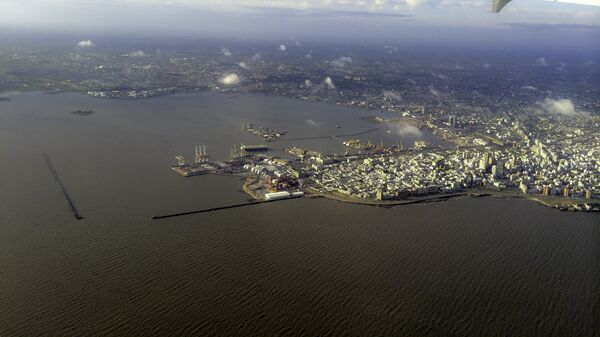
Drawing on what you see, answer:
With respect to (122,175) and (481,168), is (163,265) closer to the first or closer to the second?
(122,175)

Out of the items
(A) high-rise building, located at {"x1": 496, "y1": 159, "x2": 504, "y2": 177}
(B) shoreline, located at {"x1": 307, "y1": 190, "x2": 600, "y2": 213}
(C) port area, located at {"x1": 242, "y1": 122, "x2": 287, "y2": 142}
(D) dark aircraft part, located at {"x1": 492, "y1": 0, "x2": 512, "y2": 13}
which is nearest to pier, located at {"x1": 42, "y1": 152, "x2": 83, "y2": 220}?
(B) shoreline, located at {"x1": 307, "y1": 190, "x2": 600, "y2": 213}

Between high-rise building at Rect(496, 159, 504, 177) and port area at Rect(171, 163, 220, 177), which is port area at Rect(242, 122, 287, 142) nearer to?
port area at Rect(171, 163, 220, 177)

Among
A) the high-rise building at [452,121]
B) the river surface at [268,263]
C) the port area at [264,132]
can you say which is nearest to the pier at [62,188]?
the river surface at [268,263]

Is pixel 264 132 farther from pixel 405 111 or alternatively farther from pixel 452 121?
pixel 405 111

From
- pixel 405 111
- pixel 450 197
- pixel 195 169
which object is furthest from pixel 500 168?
pixel 405 111

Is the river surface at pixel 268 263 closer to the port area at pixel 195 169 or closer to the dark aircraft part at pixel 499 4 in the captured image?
the port area at pixel 195 169

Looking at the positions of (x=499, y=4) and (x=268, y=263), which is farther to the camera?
(x=268, y=263)
